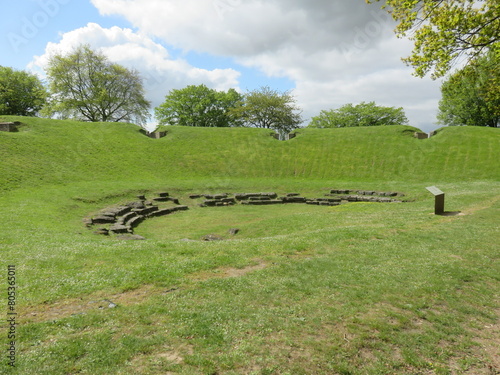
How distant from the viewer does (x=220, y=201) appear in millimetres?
26891

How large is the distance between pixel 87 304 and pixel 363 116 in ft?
262

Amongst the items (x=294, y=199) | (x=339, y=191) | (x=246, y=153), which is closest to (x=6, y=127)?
(x=246, y=153)

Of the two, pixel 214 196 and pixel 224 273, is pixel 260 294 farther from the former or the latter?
pixel 214 196

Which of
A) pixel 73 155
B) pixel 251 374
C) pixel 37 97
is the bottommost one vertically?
pixel 251 374

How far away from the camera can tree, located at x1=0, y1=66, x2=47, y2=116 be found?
193ft

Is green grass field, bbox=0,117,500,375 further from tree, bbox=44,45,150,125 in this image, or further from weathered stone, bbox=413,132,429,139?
tree, bbox=44,45,150,125

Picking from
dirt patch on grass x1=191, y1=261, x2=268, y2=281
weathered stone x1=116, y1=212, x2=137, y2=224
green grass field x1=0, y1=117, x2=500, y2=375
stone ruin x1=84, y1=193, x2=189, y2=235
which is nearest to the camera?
green grass field x1=0, y1=117, x2=500, y2=375

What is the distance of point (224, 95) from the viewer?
7969 cm

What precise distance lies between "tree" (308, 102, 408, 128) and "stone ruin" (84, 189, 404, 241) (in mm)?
51760

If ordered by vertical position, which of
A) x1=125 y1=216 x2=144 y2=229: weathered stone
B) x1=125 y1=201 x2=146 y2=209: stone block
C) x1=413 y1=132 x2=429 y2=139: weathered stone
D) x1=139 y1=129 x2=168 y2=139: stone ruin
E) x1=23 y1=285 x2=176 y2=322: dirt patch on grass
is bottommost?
x1=125 y1=216 x2=144 y2=229: weathered stone

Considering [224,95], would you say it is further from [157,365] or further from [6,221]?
[157,365]

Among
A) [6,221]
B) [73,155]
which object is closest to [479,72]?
[6,221]

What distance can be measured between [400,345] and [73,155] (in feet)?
121

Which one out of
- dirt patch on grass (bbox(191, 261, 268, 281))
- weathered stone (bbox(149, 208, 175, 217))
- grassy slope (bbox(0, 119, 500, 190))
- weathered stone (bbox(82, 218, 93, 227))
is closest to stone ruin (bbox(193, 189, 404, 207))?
weathered stone (bbox(149, 208, 175, 217))
